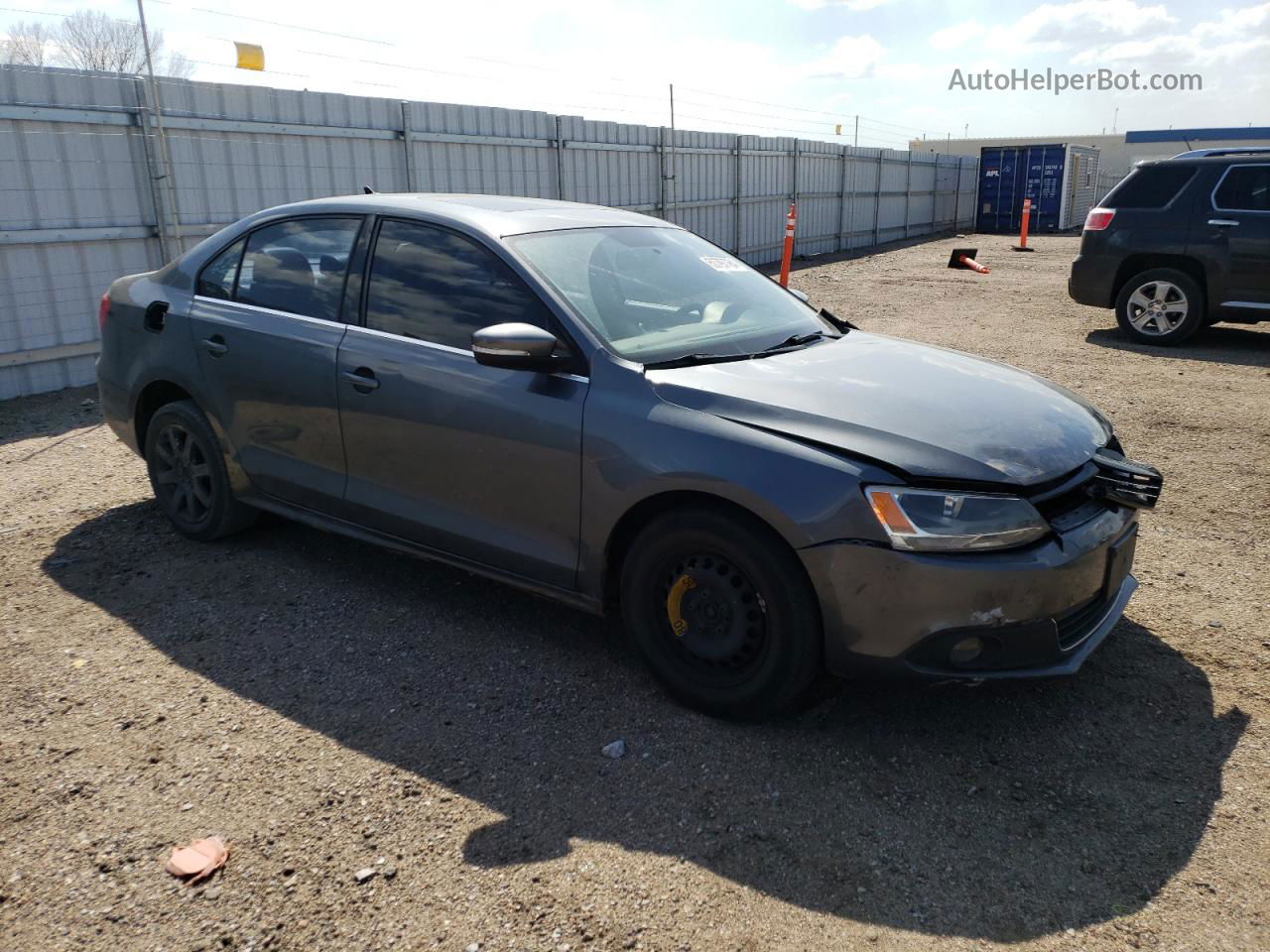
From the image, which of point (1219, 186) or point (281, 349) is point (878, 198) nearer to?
point (1219, 186)

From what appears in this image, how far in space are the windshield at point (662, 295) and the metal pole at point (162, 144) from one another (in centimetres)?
629

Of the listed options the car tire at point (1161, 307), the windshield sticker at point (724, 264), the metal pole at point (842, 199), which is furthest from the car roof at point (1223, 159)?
the metal pole at point (842, 199)

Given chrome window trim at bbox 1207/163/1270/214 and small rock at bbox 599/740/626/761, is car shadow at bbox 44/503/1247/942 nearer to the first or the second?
small rock at bbox 599/740/626/761

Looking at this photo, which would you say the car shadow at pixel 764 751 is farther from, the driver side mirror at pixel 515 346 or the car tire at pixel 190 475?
the driver side mirror at pixel 515 346

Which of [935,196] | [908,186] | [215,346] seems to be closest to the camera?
[215,346]

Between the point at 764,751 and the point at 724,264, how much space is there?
224cm

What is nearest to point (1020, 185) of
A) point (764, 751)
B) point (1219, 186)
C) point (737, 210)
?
point (737, 210)

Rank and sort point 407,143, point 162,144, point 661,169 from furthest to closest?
point 661,169 → point 407,143 → point 162,144

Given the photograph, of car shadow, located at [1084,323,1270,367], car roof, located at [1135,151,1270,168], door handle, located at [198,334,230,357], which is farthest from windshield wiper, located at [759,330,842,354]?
car roof, located at [1135,151,1270,168]

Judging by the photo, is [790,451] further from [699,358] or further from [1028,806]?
[1028,806]

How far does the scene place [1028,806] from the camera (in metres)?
2.94

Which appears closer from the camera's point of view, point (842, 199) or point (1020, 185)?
point (842, 199)

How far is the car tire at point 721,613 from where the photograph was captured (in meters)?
3.04

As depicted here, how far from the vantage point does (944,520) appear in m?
2.88
